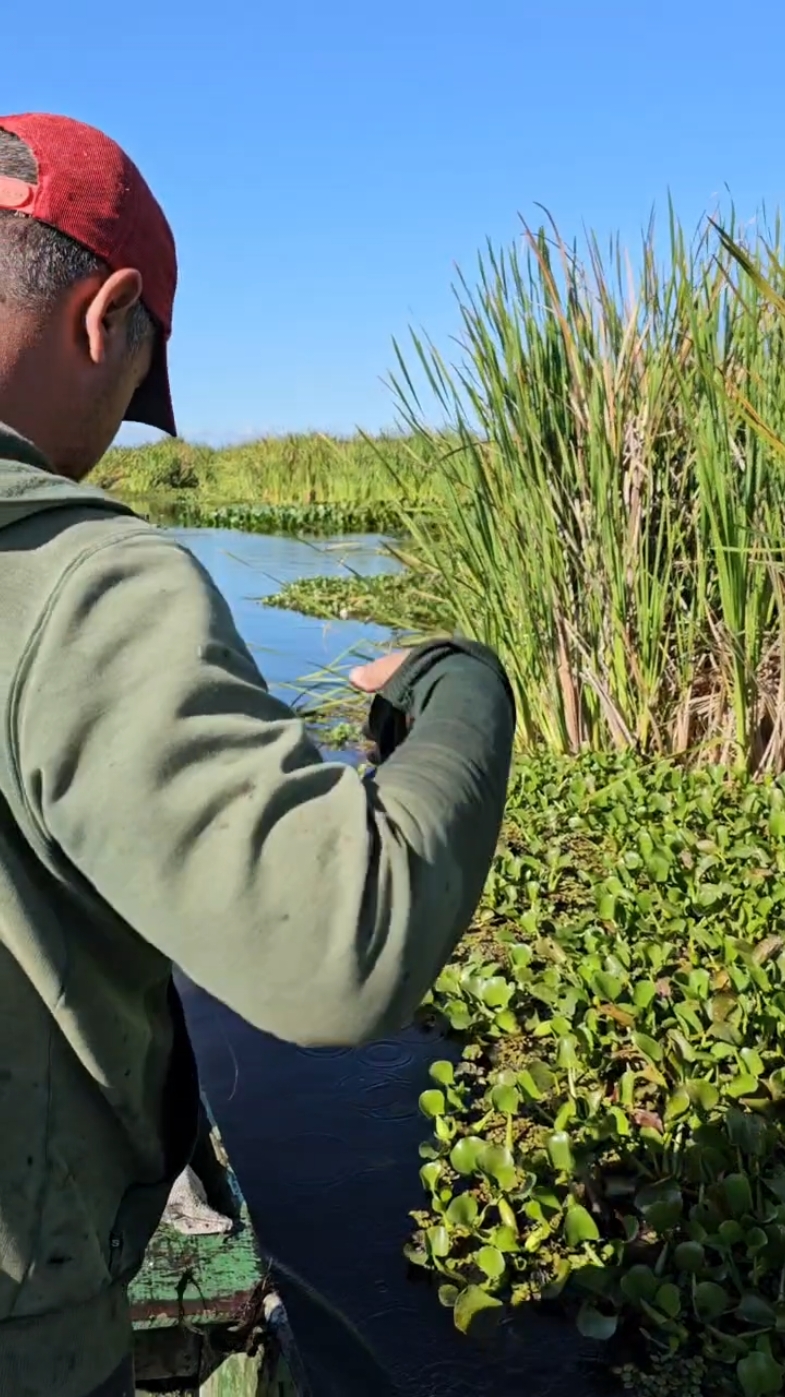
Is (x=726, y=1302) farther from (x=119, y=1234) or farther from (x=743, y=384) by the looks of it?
(x=743, y=384)

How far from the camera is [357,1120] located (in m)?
3.21

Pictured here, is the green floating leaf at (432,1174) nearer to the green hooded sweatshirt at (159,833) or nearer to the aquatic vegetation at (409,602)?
the green hooded sweatshirt at (159,833)

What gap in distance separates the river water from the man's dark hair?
7.06ft

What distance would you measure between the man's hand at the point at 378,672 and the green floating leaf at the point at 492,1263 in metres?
1.68

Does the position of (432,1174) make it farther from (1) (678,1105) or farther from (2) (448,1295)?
(1) (678,1105)

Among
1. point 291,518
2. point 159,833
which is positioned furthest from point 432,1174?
point 291,518

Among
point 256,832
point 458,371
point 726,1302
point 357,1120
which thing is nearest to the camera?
point 256,832

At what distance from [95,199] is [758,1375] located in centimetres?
203

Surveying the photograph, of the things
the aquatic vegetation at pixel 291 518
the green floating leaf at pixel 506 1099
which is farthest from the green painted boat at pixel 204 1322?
the aquatic vegetation at pixel 291 518

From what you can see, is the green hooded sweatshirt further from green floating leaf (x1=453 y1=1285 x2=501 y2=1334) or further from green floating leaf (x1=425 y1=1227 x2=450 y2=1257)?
green floating leaf (x1=425 y1=1227 x2=450 y2=1257)

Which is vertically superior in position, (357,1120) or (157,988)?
(157,988)

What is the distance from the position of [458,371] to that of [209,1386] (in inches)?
148

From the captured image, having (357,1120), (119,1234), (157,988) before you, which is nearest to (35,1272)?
(119,1234)

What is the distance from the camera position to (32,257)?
0.94 meters
